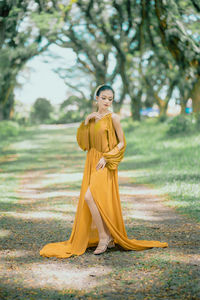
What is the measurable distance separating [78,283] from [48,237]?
197 centimetres

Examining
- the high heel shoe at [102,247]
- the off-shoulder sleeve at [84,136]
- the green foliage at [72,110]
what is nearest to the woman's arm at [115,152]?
the off-shoulder sleeve at [84,136]

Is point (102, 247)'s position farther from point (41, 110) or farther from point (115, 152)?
point (41, 110)

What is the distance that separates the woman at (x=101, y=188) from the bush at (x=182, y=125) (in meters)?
15.4

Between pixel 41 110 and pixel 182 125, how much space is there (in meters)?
44.1

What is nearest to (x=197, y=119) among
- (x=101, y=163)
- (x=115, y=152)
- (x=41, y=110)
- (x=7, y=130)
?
(x=7, y=130)

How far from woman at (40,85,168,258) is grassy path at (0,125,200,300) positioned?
0.15m

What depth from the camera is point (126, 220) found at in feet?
23.4

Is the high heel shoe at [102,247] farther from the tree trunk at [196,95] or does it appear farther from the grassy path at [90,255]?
the tree trunk at [196,95]

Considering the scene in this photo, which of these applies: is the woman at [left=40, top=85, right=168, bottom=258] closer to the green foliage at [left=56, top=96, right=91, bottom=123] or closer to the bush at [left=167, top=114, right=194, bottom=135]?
the bush at [left=167, top=114, right=194, bottom=135]

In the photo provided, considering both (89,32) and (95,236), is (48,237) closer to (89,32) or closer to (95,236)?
(95,236)

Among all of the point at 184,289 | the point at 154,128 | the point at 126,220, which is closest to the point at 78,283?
the point at 184,289

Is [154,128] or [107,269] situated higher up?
[154,128]

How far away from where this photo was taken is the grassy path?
3.98 meters

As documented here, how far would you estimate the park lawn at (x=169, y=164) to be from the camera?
8.88 metres
